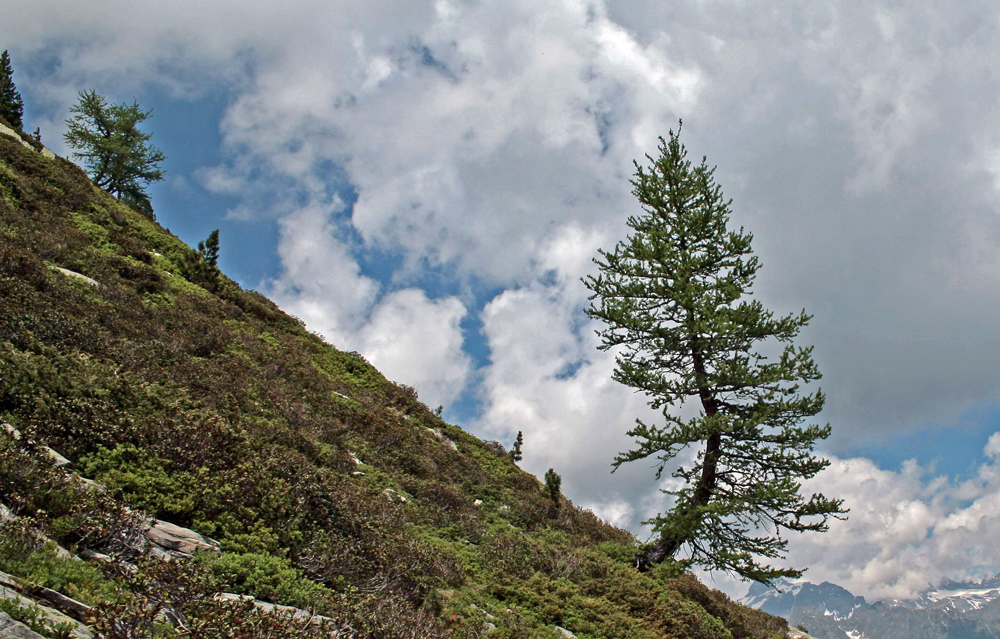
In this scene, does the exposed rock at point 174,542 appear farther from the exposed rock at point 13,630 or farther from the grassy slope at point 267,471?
the exposed rock at point 13,630

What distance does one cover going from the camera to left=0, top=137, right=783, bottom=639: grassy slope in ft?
21.6

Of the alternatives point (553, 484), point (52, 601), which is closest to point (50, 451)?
point (52, 601)

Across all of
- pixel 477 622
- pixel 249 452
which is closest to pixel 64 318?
pixel 249 452

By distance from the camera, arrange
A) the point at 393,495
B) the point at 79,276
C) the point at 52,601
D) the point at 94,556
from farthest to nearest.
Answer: the point at 79,276, the point at 393,495, the point at 94,556, the point at 52,601

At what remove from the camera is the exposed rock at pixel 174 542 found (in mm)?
5762

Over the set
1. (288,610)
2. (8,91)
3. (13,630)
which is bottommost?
(13,630)

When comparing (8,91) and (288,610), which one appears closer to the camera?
(288,610)

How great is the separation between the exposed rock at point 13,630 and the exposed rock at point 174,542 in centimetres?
219

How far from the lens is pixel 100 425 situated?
7227 millimetres

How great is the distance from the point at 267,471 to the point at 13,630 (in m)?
5.11

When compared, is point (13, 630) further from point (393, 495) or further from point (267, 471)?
point (393, 495)

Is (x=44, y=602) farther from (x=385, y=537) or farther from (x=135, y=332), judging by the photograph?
(x=135, y=332)

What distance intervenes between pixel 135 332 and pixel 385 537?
24.8ft

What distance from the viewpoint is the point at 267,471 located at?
840 centimetres
